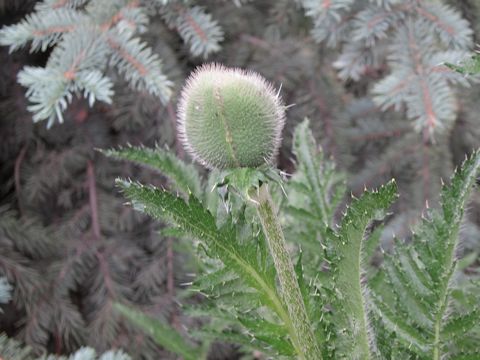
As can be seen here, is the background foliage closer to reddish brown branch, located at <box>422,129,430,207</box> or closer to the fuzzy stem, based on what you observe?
reddish brown branch, located at <box>422,129,430,207</box>

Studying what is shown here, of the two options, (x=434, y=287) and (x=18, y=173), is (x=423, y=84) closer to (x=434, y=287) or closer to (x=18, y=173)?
(x=434, y=287)

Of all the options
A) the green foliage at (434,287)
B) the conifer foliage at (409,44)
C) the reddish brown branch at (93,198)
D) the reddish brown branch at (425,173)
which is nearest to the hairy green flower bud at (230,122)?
the green foliage at (434,287)

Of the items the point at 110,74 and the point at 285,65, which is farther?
the point at 285,65

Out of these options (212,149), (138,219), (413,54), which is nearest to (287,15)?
(413,54)

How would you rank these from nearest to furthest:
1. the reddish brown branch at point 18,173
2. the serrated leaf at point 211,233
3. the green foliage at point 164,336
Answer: the serrated leaf at point 211,233, the green foliage at point 164,336, the reddish brown branch at point 18,173

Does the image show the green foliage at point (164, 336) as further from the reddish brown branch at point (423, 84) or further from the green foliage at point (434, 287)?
the reddish brown branch at point (423, 84)

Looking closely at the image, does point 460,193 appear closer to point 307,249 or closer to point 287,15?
point 307,249
